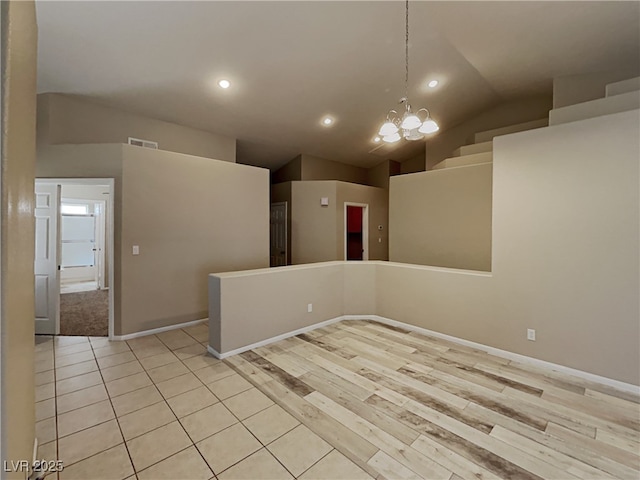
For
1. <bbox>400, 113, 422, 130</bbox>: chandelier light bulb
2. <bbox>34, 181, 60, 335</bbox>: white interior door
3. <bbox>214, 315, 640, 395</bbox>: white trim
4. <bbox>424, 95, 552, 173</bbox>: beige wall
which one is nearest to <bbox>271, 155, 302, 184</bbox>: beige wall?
<bbox>424, 95, 552, 173</bbox>: beige wall

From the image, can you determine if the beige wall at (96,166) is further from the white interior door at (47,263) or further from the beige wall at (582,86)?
the beige wall at (582,86)

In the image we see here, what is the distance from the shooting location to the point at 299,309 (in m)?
3.86

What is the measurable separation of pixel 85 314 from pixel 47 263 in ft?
4.70

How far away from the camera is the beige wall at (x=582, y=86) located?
3801 millimetres

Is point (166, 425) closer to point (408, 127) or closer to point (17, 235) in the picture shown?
point (17, 235)

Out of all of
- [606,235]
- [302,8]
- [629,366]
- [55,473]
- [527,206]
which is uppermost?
[302,8]

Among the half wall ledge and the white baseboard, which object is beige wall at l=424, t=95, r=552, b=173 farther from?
the white baseboard

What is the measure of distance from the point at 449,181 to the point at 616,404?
10.7 ft

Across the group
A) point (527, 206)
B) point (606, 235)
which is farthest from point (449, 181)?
point (606, 235)

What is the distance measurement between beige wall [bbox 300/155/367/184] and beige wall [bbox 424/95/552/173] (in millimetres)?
2191

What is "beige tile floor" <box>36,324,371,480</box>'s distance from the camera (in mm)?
1694

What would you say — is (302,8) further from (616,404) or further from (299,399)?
(616,404)

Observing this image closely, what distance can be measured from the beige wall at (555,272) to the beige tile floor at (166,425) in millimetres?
762

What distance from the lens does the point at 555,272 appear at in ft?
9.45
